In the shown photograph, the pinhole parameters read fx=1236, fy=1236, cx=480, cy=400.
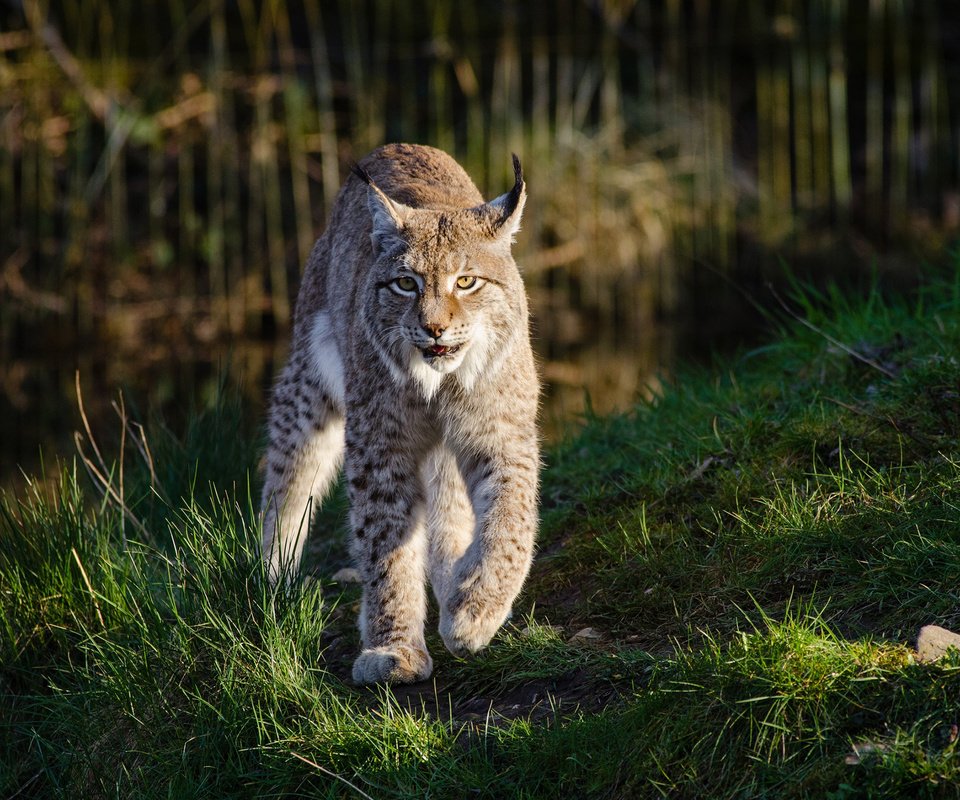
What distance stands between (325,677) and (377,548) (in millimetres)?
453

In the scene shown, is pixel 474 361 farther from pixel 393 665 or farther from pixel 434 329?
pixel 393 665

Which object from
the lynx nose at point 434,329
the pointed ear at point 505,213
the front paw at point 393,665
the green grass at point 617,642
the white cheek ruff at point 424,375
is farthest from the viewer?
the pointed ear at point 505,213

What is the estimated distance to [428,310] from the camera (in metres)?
3.97

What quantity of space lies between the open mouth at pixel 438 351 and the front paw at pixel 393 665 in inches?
36.6

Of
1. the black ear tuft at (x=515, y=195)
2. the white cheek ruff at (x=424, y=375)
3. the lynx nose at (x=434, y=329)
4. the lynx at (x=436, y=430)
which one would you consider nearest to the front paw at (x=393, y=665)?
the lynx at (x=436, y=430)

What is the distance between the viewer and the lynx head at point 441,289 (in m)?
4.00

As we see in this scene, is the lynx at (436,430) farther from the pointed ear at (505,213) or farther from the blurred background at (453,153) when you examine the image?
the blurred background at (453,153)

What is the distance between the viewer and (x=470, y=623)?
386 centimetres

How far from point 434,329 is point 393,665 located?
1.06 metres

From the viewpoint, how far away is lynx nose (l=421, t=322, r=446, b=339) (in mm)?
3939

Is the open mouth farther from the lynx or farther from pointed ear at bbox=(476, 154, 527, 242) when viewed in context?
pointed ear at bbox=(476, 154, 527, 242)

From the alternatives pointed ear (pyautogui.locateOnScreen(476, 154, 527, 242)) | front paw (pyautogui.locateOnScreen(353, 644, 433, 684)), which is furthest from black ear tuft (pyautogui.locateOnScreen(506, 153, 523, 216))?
front paw (pyautogui.locateOnScreen(353, 644, 433, 684))

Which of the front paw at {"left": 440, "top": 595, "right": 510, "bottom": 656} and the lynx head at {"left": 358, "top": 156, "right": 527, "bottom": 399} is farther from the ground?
the lynx head at {"left": 358, "top": 156, "right": 527, "bottom": 399}

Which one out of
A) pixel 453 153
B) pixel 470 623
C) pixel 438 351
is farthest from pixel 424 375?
pixel 453 153
